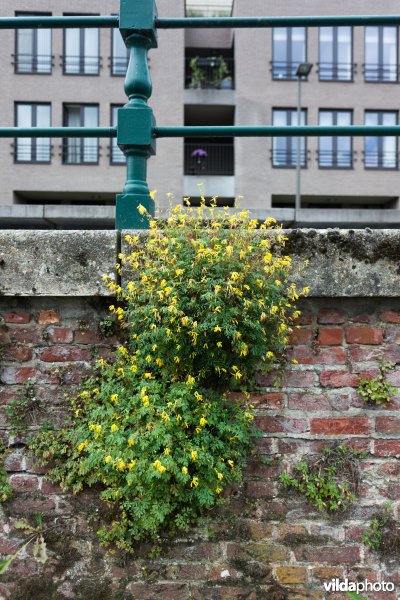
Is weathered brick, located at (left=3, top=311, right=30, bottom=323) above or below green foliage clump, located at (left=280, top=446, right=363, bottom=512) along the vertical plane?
above

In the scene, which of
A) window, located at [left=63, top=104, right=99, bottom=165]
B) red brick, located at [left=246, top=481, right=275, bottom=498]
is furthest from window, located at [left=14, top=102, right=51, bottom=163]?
red brick, located at [left=246, top=481, right=275, bottom=498]

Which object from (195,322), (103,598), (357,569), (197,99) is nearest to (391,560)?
(357,569)

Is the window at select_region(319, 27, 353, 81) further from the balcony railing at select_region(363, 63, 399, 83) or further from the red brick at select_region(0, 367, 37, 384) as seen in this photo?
the red brick at select_region(0, 367, 37, 384)

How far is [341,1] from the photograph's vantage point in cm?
2544

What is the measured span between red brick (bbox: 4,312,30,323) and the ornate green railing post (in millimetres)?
614

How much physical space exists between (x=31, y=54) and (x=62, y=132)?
25.3m

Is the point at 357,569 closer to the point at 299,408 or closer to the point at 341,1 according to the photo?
the point at 299,408

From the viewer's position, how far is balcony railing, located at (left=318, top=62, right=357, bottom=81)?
2489 cm

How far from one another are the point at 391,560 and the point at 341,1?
1122 inches

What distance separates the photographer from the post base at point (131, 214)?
8.33 feet

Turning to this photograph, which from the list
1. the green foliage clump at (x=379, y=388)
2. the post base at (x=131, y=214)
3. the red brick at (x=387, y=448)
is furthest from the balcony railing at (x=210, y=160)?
the red brick at (x=387, y=448)

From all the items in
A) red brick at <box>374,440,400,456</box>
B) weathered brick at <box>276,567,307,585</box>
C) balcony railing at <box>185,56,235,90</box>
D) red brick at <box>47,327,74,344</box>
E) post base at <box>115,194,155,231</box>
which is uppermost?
balcony railing at <box>185,56,235,90</box>

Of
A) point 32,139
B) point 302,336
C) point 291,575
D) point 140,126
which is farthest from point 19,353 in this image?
point 32,139

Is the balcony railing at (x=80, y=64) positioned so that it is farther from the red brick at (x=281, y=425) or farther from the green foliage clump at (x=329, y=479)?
the green foliage clump at (x=329, y=479)
